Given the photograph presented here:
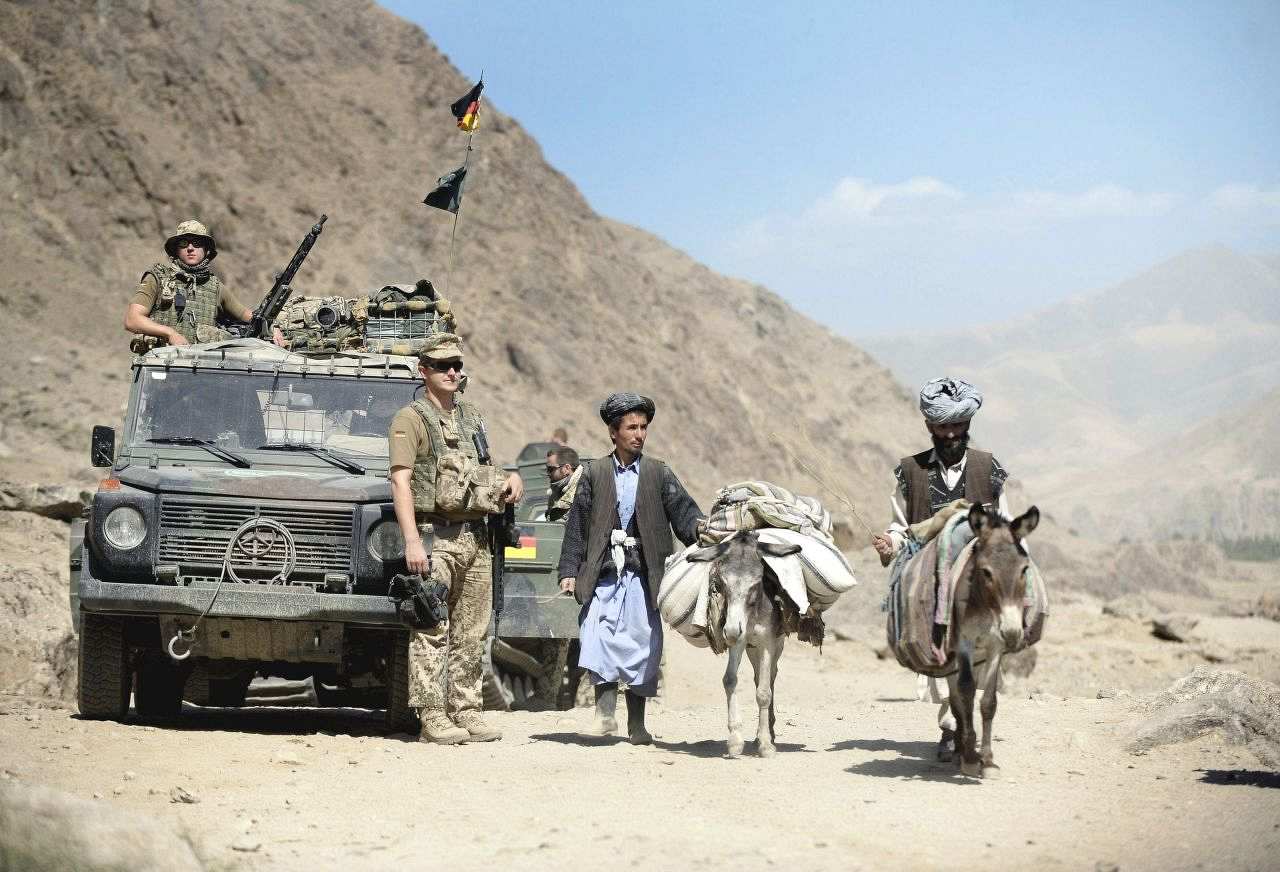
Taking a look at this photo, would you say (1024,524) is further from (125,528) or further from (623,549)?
(125,528)

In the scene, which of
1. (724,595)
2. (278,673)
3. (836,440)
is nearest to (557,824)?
(724,595)

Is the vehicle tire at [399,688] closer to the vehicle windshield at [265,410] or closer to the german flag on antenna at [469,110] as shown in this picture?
the vehicle windshield at [265,410]

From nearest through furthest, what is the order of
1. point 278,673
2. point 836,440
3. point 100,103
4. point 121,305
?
point 278,673, point 121,305, point 100,103, point 836,440

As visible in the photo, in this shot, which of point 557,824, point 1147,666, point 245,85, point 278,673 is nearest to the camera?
point 557,824

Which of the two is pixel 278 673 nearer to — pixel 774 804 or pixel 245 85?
pixel 774 804

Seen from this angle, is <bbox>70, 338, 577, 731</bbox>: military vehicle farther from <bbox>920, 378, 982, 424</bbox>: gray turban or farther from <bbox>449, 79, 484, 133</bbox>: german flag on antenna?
<bbox>449, 79, 484, 133</bbox>: german flag on antenna

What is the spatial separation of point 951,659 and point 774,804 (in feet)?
4.37

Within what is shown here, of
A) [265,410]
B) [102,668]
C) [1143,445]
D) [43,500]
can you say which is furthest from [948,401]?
[1143,445]

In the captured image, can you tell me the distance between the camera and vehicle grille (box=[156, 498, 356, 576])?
364 inches

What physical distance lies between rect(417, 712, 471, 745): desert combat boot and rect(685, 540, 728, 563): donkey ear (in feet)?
5.71

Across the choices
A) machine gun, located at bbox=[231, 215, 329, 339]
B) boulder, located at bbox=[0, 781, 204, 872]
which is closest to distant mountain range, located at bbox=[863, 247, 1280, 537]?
machine gun, located at bbox=[231, 215, 329, 339]

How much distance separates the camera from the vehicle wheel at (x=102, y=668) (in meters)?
9.64

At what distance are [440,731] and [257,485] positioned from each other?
179cm

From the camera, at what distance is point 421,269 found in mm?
40812
